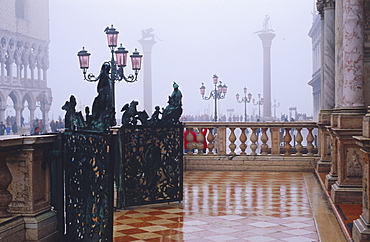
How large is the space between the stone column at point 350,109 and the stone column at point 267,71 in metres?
52.1

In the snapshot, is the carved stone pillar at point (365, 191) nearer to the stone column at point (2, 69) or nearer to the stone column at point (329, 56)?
the stone column at point (329, 56)

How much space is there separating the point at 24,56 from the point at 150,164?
66226mm

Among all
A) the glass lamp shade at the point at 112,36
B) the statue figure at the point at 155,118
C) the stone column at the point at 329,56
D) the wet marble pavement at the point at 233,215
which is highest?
the glass lamp shade at the point at 112,36

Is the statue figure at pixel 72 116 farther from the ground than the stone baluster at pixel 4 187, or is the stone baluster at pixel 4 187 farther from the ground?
the statue figure at pixel 72 116

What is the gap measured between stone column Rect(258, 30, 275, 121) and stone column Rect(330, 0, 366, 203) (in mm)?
52128

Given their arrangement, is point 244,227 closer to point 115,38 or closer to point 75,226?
point 75,226

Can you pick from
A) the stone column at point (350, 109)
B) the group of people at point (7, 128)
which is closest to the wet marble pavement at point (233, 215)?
the stone column at point (350, 109)

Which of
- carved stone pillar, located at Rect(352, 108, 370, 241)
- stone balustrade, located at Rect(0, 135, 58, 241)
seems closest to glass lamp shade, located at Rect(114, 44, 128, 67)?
stone balustrade, located at Rect(0, 135, 58, 241)

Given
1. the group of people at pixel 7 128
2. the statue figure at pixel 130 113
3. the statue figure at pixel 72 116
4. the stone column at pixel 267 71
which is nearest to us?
the statue figure at pixel 72 116

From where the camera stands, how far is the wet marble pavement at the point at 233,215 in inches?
235

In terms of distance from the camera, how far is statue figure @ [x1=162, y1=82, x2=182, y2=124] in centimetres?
781

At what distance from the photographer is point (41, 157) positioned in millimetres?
5133

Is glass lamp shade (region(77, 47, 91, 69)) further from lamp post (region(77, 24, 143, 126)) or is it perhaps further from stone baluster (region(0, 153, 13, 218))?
stone baluster (region(0, 153, 13, 218))

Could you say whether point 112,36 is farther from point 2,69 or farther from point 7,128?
point 2,69
